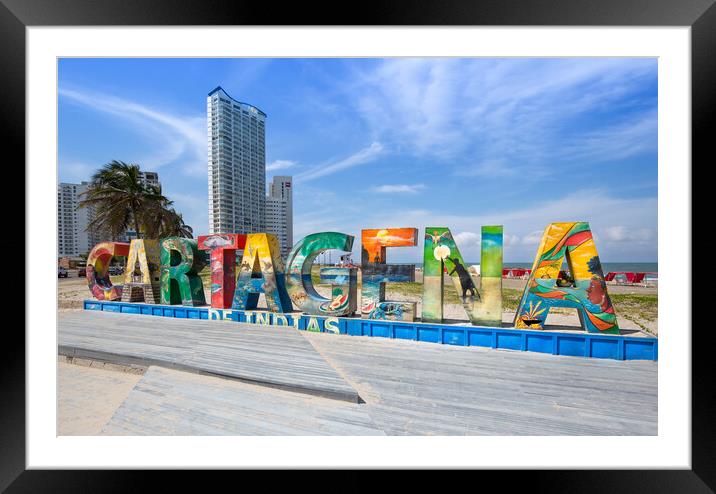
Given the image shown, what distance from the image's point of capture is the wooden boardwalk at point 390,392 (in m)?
4.65

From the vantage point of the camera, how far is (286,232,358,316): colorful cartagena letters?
10.2m

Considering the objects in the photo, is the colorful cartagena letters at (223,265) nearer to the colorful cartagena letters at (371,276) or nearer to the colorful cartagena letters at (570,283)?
the colorful cartagena letters at (371,276)

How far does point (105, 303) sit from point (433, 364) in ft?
51.9

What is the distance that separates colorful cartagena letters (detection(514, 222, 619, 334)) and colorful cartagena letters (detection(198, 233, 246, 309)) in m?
10.6

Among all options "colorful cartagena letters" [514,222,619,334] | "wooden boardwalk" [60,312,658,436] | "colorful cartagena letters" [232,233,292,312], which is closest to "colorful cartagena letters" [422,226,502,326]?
"colorful cartagena letters" [514,222,619,334]

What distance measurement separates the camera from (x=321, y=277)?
10.4 metres

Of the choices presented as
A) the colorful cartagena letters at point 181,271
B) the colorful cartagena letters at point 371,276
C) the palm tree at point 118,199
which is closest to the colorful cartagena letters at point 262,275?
the colorful cartagena letters at point 371,276

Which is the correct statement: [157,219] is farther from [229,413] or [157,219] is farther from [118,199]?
[229,413]

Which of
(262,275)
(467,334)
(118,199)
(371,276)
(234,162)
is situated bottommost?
(467,334)

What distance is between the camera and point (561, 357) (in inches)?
302

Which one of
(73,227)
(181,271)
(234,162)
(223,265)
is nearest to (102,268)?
(181,271)

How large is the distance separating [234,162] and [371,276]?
51380mm
